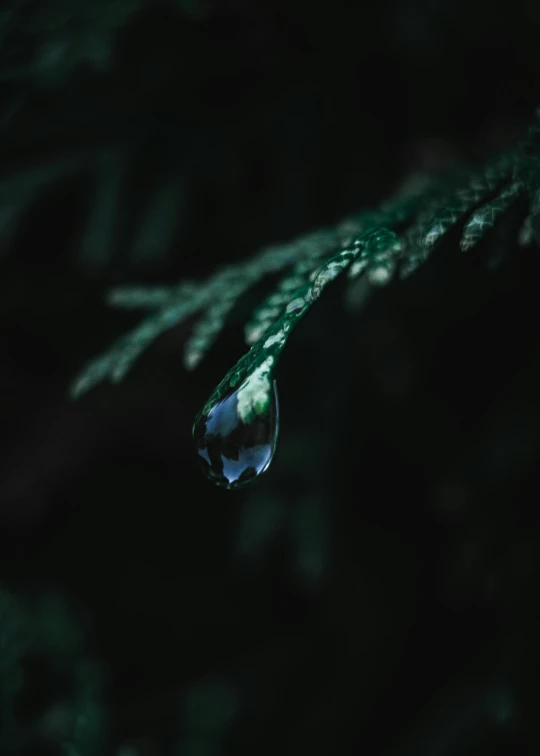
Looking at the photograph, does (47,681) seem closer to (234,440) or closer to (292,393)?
(292,393)

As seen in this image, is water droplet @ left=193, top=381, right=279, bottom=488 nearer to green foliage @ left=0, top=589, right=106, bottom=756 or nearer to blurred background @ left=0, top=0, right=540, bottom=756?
blurred background @ left=0, top=0, right=540, bottom=756

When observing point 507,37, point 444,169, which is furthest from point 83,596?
point 507,37

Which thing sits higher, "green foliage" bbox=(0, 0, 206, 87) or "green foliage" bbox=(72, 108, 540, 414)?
"green foliage" bbox=(0, 0, 206, 87)

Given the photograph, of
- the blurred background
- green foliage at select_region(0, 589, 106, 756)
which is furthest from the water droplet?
green foliage at select_region(0, 589, 106, 756)

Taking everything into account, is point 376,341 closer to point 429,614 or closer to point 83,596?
point 429,614

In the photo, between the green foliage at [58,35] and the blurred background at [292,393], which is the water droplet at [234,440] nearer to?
the blurred background at [292,393]

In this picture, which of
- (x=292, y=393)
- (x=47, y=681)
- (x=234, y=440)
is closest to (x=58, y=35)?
(x=292, y=393)

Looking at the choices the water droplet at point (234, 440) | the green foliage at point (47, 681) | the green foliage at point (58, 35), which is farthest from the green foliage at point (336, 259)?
the green foliage at point (47, 681)
